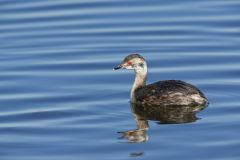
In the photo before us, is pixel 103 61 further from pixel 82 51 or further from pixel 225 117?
pixel 225 117

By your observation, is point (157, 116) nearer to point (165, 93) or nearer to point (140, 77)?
point (165, 93)

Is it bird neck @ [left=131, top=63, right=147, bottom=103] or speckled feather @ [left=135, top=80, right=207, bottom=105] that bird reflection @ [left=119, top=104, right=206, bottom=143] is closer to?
speckled feather @ [left=135, top=80, right=207, bottom=105]

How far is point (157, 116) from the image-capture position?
18.2 m

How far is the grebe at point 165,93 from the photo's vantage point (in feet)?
60.6

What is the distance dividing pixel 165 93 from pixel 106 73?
1960mm

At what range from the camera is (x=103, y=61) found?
2131 cm

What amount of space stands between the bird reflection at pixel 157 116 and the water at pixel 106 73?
126mm

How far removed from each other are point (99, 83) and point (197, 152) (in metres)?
4.66

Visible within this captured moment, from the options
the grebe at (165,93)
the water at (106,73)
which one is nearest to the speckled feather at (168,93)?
the grebe at (165,93)

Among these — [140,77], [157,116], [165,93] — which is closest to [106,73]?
[140,77]

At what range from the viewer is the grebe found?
18.5 m

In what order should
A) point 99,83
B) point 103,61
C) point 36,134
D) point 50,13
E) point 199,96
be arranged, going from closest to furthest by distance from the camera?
point 36,134
point 199,96
point 99,83
point 103,61
point 50,13

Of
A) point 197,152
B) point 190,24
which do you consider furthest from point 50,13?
point 197,152

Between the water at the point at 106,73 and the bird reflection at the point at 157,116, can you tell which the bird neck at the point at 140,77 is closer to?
the water at the point at 106,73
